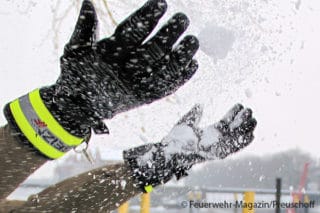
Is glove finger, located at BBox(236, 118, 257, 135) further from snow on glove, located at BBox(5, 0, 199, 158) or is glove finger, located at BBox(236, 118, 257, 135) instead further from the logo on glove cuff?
the logo on glove cuff

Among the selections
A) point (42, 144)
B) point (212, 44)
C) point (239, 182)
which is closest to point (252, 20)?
point (212, 44)

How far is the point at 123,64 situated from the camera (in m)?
0.74

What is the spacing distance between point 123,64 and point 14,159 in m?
0.37

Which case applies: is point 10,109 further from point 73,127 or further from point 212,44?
point 212,44

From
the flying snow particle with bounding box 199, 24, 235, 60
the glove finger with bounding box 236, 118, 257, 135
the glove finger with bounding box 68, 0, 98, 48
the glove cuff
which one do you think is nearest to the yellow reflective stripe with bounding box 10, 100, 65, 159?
the glove cuff

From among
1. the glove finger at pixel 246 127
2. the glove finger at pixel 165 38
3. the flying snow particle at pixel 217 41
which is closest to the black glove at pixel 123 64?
the glove finger at pixel 165 38

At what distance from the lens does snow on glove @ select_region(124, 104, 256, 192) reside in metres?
0.95

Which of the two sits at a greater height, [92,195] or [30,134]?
[30,134]

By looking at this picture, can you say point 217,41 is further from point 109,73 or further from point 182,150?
point 109,73

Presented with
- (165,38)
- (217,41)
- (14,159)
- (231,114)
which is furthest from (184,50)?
(217,41)

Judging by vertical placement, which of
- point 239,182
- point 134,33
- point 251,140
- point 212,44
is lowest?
point 239,182

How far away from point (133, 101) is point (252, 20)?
223cm

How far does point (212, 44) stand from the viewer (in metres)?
2.12

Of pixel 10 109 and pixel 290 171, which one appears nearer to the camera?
pixel 10 109
